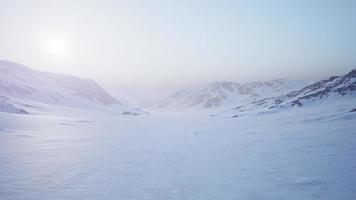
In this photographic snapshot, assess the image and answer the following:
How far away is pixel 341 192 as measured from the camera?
383 inches

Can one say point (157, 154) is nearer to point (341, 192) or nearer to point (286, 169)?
point (286, 169)

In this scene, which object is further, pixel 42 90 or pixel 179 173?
pixel 42 90

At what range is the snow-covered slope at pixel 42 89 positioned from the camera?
13175 centimetres

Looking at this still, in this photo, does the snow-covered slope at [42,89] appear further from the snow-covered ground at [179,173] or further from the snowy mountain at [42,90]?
the snow-covered ground at [179,173]

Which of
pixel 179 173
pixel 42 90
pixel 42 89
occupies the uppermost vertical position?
pixel 42 89

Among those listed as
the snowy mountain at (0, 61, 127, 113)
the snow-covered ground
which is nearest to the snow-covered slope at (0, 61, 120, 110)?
the snowy mountain at (0, 61, 127, 113)

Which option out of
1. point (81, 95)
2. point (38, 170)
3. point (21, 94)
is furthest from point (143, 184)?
point (81, 95)

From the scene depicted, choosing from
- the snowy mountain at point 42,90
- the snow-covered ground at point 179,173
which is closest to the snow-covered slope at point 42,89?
the snowy mountain at point 42,90

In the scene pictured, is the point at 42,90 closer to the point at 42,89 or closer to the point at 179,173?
the point at 42,89

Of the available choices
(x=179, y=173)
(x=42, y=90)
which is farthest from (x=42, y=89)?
(x=179, y=173)

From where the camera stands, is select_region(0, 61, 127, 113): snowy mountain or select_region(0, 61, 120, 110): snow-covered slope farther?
select_region(0, 61, 120, 110): snow-covered slope

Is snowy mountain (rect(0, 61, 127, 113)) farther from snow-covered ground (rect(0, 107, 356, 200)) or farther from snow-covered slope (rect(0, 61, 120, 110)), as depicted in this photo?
snow-covered ground (rect(0, 107, 356, 200))

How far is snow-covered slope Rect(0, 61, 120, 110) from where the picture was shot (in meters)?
132

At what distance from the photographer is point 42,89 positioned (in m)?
152
